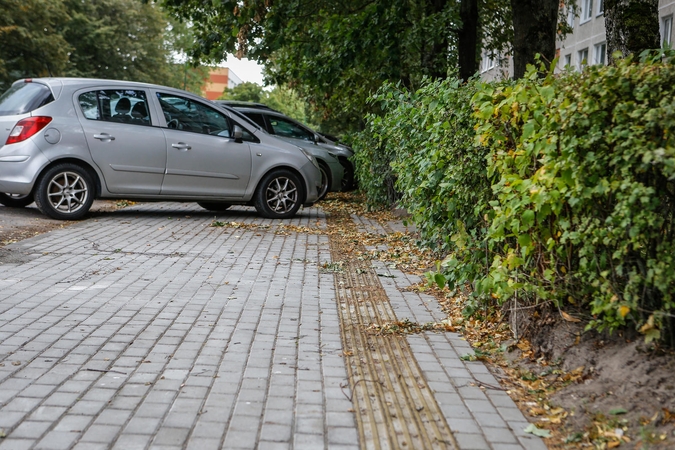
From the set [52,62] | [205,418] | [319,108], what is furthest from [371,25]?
[52,62]

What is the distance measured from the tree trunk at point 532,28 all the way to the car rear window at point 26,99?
676cm

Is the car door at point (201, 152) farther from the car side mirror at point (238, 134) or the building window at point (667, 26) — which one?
the building window at point (667, 26)

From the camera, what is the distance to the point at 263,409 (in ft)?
13.9

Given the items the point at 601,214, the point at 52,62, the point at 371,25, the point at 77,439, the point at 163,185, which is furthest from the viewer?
the point at 52,62

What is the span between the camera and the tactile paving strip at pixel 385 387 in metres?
3.90

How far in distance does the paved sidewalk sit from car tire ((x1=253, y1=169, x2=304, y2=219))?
4.62 m

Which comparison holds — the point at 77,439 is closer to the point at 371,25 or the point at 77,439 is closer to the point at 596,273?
the point at 596,273

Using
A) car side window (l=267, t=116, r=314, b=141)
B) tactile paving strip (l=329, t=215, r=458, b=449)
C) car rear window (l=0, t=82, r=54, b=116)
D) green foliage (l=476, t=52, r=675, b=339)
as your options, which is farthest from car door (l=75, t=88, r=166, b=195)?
green foliage (l=476, t=52, r=675, b=339)

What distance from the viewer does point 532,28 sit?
500 inches

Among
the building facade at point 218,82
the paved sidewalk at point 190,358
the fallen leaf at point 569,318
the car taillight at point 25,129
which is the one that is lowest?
the paved sidewalk at point 190,358

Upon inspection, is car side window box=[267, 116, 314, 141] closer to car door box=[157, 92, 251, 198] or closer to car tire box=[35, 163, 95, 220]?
car door box=[157, 92, 251, 198]

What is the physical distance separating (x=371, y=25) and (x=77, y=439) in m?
14.3

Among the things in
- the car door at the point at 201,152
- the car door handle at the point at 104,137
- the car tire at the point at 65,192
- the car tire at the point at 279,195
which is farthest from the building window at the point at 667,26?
the car tire at the point at 65,192

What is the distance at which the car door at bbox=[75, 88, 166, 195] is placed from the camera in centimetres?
1242
